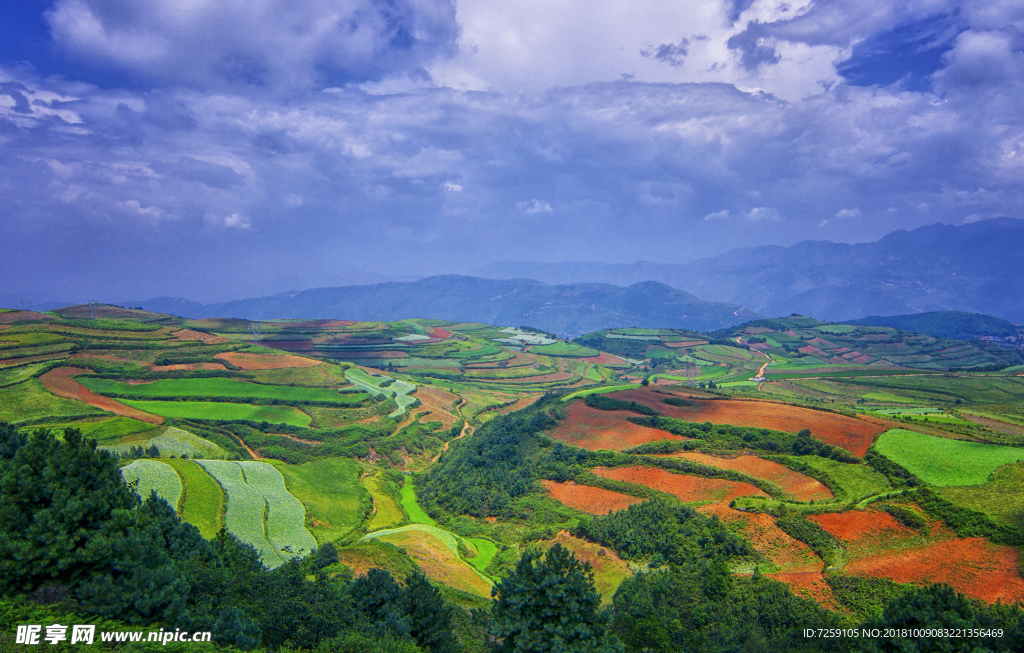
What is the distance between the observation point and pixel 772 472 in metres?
43.0

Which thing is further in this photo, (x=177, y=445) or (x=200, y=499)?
(x=177, y=445)

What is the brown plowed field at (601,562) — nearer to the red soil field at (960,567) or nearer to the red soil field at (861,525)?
the red soil field at (861,525)

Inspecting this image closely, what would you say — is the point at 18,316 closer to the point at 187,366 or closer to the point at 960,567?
the point at 187,366

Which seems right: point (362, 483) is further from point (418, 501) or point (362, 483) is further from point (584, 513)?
point (584, 513)

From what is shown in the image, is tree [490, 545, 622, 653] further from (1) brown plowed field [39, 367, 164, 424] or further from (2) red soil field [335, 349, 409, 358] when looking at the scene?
(2) red soil field [335, 349, 409, 358]

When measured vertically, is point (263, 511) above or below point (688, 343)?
below

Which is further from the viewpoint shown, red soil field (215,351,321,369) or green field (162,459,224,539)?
red soil field (215,351,321,369)

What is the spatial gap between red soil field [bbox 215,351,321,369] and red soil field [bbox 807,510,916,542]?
83.6m

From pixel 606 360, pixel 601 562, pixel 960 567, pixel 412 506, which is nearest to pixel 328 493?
pixel 412 506

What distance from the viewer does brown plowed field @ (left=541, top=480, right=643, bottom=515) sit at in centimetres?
4406

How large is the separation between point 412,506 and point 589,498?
19.2m

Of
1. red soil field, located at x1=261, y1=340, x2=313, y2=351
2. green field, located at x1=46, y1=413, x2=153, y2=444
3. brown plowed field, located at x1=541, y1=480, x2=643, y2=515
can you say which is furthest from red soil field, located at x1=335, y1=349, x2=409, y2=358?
brown plowed field, located at x1=541, y1=480, x2=643, y2=515

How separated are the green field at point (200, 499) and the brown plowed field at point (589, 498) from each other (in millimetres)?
27686

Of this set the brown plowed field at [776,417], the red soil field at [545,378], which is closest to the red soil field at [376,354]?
the red soil field at [545,378]
